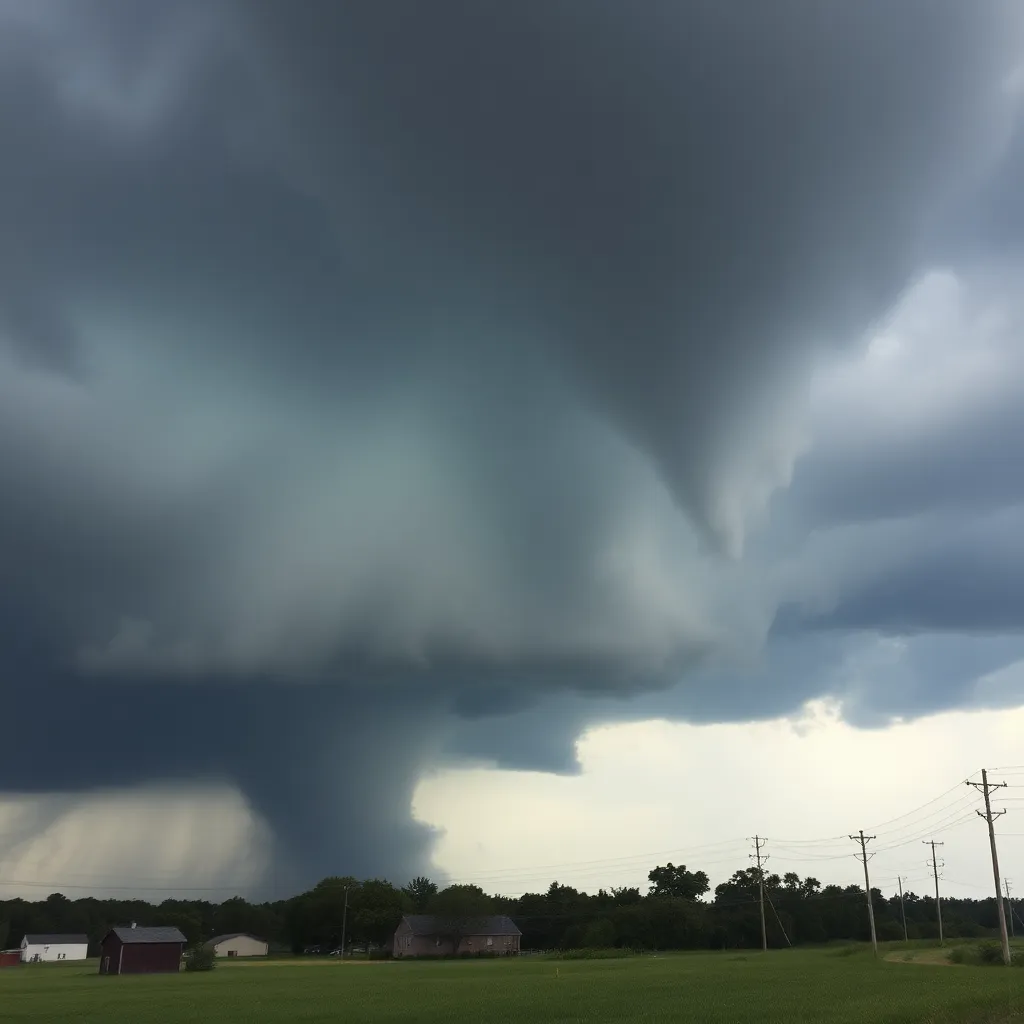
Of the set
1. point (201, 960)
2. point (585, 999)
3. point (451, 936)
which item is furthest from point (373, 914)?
point (585, 999)

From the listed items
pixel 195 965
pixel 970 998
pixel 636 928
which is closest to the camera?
pixel 970 998

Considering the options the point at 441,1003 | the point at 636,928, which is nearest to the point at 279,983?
the point at 441,1003

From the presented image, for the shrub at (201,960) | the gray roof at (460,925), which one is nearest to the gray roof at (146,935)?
the shrub at (201,960)

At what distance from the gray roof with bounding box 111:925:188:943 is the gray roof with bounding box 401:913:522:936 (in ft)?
189

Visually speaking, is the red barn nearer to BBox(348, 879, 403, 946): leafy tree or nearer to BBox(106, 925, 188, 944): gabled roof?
BBox(106, 925, 188, 944): gabled roof

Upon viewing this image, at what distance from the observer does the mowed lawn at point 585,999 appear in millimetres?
45375

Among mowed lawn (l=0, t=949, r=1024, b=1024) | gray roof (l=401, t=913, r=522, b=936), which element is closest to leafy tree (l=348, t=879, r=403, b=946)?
gray roof (l=401, t=913, r=522, b=936)

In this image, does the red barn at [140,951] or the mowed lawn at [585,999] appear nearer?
the mowed lawn at [585,999]

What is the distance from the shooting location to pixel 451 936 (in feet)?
593

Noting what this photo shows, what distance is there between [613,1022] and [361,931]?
16715cm

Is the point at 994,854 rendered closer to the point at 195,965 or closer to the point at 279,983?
the point at 279,983

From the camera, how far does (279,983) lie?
84500mm

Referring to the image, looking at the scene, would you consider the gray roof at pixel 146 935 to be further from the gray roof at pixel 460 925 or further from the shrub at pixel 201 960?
the gray roof at pixel 460 925

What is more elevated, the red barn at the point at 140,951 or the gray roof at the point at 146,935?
the gray roof at the point at 146,935
